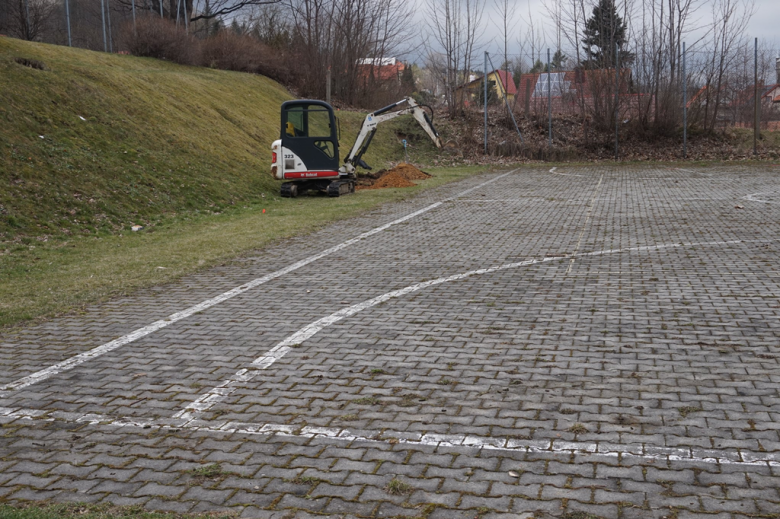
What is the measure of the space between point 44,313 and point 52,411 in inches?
143

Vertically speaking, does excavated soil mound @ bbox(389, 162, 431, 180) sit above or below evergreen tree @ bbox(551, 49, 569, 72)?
below

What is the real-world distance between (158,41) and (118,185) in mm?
20655

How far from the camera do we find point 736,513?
3764mm

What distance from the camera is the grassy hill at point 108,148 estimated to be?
1504 cm

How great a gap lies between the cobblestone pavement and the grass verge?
72 centimetres

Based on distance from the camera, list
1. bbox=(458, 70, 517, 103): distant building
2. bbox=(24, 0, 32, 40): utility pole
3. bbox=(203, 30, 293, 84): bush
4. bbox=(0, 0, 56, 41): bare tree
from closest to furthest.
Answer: bbox=(24, 0, 32, 40): utility pole → bbox=(0, 0, 56, 41): bare tree → bbox=(458, 70, 517, 103): distant building → bbox=(203, 30, 293, 84): bush

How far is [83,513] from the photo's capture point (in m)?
4.01

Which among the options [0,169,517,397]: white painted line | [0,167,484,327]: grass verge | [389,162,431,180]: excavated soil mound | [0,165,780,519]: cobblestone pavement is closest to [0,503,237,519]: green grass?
[0,165,780,519]: cobblestone pavement

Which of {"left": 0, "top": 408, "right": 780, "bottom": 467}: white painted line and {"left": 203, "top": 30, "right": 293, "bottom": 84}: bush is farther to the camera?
{"left": 203, "top": 30, "right": 293, "bottom": 84}: bush

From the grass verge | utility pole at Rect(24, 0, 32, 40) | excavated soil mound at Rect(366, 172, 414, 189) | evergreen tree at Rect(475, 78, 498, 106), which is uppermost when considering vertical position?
utility pole at Rect(24, 0, 32, 40)

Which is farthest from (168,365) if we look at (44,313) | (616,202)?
(616,202)

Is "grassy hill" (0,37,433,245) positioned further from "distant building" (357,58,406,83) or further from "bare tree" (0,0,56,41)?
"distant building" (357,58,406,83)

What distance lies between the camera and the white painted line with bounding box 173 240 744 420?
18.6ft

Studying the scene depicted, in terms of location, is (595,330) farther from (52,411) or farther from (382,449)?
(52,411)
